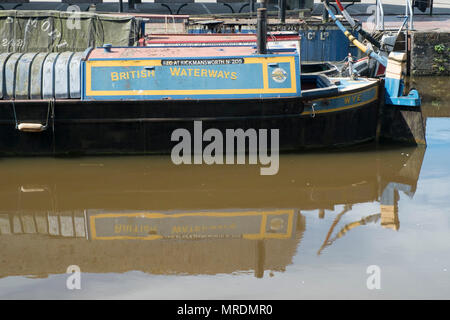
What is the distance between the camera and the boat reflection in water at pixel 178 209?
29.5 ft

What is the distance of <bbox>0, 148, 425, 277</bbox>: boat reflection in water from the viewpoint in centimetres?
899

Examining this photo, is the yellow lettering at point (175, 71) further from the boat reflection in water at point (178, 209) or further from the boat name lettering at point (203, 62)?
the boat reflection in water at point (178, 209)

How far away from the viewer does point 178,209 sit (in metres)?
10.8

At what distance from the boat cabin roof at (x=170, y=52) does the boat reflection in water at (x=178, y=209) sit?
6.64 feet

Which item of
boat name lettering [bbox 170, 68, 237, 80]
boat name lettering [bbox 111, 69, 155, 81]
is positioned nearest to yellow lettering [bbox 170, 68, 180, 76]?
boat name lettering [bbox 170, 68, 237, 80]

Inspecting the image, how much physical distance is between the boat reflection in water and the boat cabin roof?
2.02 metres

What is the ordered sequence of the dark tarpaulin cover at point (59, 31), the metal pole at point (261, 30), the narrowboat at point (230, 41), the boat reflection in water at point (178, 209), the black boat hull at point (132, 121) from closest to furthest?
the boat reflection in water at point (178, 209)
the black boat hull at point (132, 121)
the metal pole at point (261, 30)
the narrowboat at point (230, 41)
the dark tarpaulin cover at point (59, 31)

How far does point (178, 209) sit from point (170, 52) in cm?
415

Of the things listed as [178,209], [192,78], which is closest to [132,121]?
[192,78]

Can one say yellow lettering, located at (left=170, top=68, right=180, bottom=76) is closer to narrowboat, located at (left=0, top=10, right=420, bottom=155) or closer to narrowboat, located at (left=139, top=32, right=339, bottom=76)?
narrowboat, located at (left=0, top=10, right=420, bottom=155)

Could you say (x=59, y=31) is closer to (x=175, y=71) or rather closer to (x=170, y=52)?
(x=170, y=52)

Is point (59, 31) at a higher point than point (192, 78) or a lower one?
higher

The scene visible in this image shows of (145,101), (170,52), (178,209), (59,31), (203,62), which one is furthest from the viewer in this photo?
(59,31)

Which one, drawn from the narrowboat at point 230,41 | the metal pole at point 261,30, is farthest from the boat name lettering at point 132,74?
the narrowboat at point 230,41
